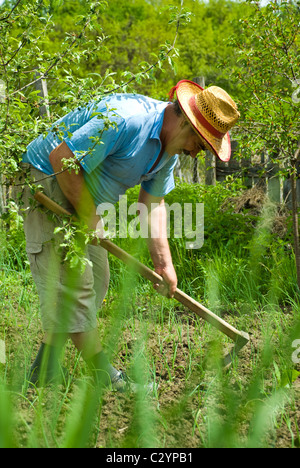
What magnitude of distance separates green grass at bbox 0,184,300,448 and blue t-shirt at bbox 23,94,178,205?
50cm

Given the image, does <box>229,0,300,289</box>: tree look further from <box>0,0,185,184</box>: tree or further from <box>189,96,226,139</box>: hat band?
<box>0,0,185,184</box>: tree

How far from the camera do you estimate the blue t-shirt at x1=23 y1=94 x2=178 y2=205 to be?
2014mm

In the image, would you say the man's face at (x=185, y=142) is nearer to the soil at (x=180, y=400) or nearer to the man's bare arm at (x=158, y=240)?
the man's bare arm at (x=158, y=240)

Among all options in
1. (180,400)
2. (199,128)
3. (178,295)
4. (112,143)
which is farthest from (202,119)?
(180,400)

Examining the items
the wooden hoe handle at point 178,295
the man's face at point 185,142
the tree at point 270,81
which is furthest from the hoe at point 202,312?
the tree at point 270,81

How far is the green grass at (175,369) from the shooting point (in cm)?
68

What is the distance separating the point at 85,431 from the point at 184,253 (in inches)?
129

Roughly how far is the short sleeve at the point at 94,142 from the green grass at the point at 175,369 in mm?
507

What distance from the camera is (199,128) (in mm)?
2123

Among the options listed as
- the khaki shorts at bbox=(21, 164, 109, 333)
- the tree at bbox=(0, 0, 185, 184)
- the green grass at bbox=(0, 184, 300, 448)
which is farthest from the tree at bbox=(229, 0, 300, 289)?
the khaki shorts at bbox=(21, 164, 109, 333)

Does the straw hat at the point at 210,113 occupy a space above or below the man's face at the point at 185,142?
above

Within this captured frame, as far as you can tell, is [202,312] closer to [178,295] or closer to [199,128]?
[178,295]

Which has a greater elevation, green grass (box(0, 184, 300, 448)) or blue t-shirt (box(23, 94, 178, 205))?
blue t-shirt (box(23, 94, 178, 205))
